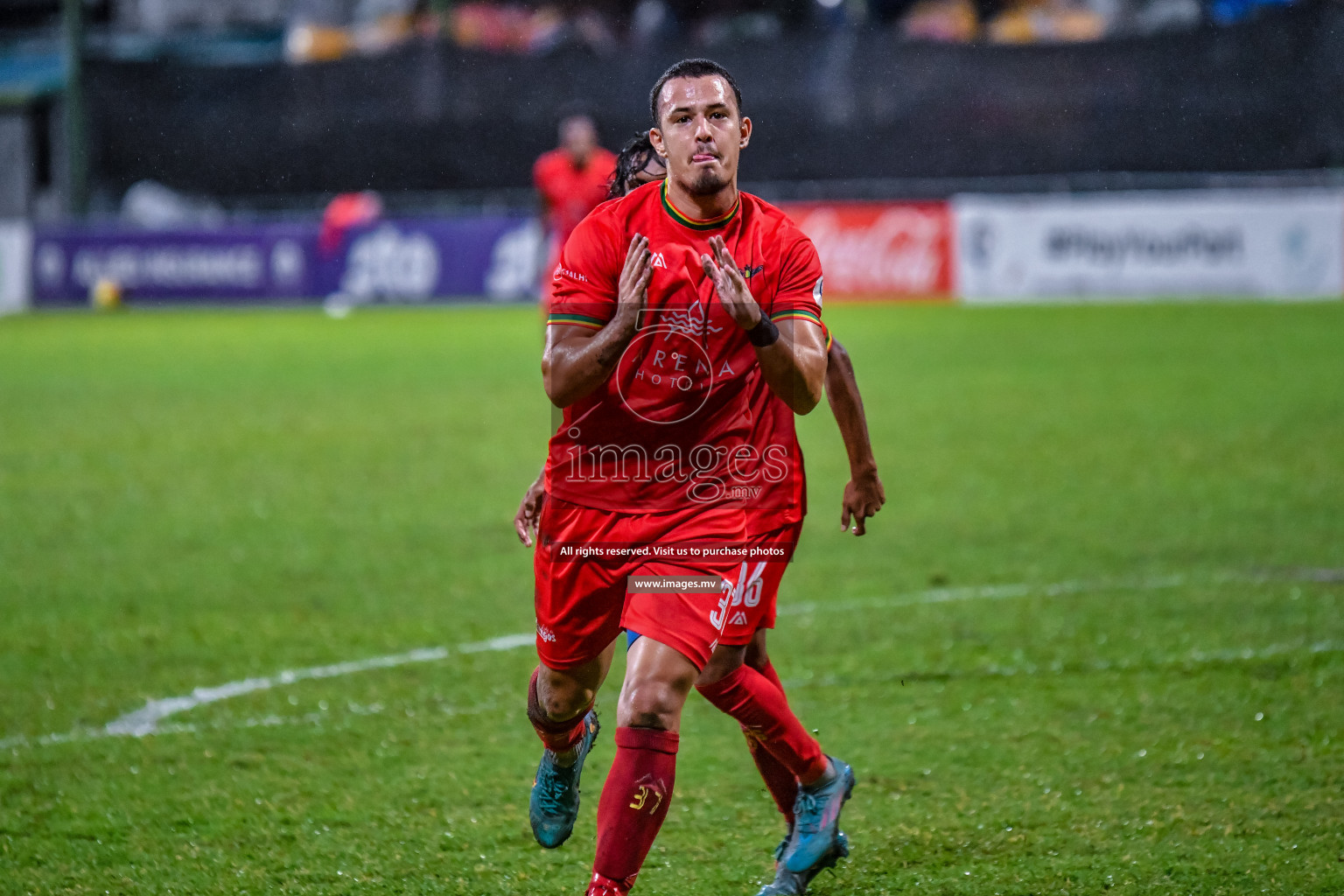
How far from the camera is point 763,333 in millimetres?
3293

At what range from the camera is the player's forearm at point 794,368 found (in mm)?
3336

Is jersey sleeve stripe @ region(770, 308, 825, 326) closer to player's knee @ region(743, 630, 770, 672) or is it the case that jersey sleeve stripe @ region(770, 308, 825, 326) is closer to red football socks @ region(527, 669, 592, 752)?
player's knee @ region(743, 630, 770, 672)

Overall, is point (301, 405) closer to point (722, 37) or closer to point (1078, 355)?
point (1078, 355)

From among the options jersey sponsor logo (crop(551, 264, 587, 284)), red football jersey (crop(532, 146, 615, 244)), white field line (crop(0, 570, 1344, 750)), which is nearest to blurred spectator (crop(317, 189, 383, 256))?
red football jersey (crop(532, 146, 615, 244))

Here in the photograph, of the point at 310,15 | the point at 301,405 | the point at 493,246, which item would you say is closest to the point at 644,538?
the point at 301,405

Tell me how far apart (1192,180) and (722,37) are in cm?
780

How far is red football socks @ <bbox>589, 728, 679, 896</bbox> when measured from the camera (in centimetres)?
329

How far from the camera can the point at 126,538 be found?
8352 mm

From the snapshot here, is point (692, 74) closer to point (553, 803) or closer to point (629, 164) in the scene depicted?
point (629, 164)

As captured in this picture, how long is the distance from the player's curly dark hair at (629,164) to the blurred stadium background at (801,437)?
1.68 m

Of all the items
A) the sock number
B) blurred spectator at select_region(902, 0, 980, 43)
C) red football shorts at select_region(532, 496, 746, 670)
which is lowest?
the sock number

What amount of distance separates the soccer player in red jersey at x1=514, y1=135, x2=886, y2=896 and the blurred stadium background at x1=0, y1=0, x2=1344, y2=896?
24 cm

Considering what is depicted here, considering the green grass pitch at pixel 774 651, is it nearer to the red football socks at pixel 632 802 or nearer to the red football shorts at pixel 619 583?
the red football socks at pixel 632 802

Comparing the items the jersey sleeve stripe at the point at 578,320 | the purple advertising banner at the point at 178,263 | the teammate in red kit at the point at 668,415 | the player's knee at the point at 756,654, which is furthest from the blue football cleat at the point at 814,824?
the purple advertising banner at the point at 178,263
